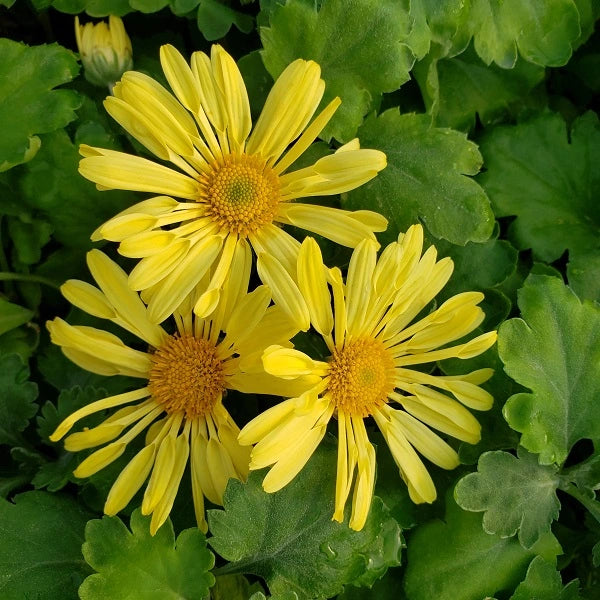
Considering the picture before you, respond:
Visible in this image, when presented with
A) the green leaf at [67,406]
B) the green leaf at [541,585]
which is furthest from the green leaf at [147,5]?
the green leaf at [541,585]

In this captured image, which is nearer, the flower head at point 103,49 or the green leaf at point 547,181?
the flower head at point 103,49

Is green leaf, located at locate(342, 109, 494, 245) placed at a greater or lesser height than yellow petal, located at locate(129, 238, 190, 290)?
greater

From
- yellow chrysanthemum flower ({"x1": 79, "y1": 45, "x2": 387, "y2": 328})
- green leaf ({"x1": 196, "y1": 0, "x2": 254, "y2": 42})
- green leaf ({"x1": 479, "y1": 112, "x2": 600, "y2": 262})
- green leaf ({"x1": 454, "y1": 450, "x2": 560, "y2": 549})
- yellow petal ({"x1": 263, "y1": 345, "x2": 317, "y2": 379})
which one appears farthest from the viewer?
green leaf ({"x1": 479, "y1": 112, "x2": 600, "y2": 262})

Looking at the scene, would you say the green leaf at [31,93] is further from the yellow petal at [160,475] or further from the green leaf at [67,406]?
the yellow petal at [160,475]

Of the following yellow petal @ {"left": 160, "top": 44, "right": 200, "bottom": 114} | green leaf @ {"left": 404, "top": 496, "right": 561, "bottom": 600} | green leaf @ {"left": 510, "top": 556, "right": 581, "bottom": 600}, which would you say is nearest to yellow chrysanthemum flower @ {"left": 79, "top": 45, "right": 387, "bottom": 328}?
yellow petal @ {"left": 160, "top": 44, "right": 200, "bottom": 114}

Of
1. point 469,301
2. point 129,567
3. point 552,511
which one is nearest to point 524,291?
point 469,301

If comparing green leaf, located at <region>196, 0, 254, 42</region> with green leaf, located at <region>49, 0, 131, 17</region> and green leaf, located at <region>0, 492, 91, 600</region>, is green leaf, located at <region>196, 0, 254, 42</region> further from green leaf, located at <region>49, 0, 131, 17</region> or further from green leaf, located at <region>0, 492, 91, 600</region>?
green leaf, located at <region>0, 492, 91, 600</region>

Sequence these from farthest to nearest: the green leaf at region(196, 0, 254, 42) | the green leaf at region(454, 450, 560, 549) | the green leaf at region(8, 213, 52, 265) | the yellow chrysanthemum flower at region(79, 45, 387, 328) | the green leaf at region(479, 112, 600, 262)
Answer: the green leaf at region(479, 112, 600, 262) < the green leaf at region(8, 213, 52, 265) < the green leaf at region(196, 0, 254, 42) < the green leaf at region(454, 450, 560, 549) < the yellow chrysanthemum flower at region(79, 45, 387, 328)

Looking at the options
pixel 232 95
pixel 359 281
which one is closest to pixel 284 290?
pixel 359 281
